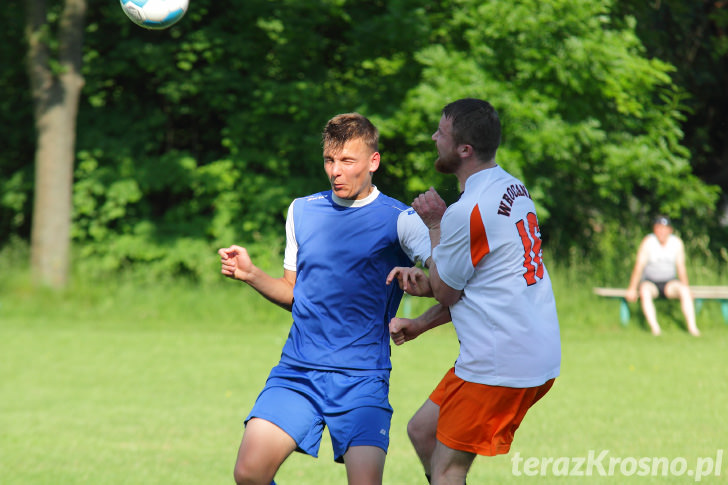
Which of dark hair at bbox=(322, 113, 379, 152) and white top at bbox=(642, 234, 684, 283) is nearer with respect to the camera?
dark hair at bbox=(322, 113, 379, 152)

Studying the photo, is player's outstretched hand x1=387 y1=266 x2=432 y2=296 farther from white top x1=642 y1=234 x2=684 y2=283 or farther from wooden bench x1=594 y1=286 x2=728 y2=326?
wooden bench x1=594 y1=286 x2=728 y2=326

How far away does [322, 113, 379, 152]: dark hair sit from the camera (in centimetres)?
387

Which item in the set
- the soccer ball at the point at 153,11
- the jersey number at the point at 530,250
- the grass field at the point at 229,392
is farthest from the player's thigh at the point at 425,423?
the soccer ball at the point at 153,11

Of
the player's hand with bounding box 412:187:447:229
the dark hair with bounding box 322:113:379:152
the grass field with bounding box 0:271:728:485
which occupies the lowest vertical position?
the grass field with bounding box 0:271:728:485

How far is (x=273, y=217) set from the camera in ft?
55.8

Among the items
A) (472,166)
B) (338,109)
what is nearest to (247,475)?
(472,166)

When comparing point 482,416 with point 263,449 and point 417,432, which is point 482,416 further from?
point 263,449

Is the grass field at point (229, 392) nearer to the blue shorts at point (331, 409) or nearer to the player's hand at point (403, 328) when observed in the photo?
the blue shorts at point (331, 409)

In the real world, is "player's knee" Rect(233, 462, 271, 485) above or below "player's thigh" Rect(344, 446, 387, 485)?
below

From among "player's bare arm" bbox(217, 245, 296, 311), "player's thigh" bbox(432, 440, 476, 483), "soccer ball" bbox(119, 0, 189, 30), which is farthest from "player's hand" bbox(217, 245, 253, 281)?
"soccer ball" bbox(119, 0, 189, 30)

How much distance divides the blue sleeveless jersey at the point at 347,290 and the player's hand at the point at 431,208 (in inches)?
10.6

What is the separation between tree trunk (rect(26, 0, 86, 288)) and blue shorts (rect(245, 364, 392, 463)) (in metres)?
12.8

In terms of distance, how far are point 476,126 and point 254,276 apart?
50.7 inches

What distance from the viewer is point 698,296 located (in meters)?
13.1
